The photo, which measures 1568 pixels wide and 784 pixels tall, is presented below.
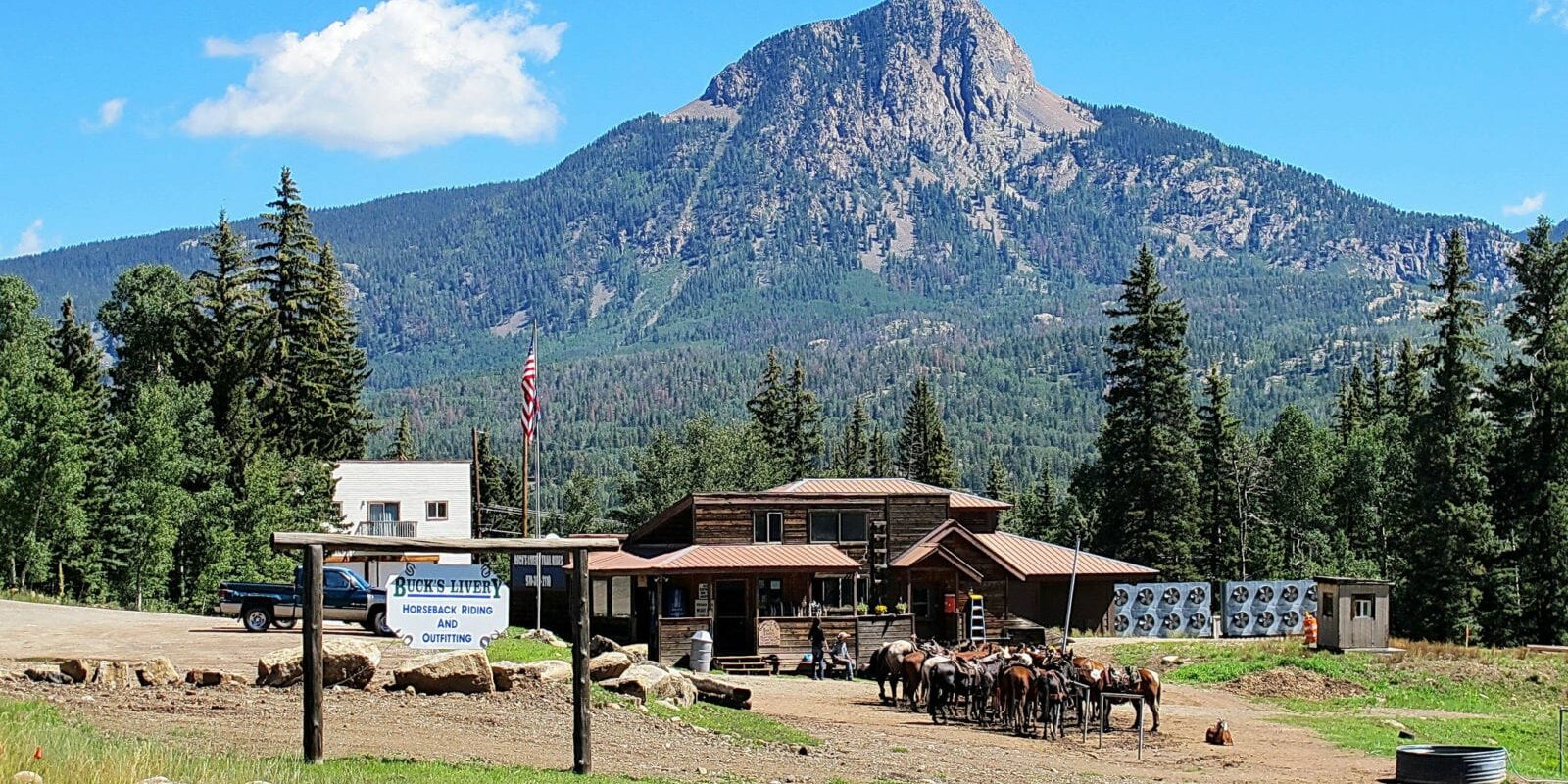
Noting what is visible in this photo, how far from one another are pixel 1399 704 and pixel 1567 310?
2657 centimetres

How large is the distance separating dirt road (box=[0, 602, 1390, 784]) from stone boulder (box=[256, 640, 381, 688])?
1.27 ft

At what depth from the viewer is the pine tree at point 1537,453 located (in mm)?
57688

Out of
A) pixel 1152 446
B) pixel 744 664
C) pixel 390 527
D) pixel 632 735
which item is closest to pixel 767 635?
pixel 744 664

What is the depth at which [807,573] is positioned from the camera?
49.4 metres

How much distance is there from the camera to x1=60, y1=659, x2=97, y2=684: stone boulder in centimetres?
2381

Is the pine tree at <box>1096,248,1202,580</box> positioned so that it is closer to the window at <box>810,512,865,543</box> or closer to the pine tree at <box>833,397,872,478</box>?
the window at <box>810,512,865,543</box>

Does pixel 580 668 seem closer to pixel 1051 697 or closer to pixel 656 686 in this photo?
pixel 656 686

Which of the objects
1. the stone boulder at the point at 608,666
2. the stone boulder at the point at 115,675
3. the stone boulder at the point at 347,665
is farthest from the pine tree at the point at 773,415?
the stone boulder at the point at 115,675

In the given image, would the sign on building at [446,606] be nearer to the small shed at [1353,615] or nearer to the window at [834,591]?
the small shed at [1353,615]

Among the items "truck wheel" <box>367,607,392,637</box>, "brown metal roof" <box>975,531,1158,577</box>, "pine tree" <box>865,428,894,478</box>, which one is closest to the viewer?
"truck wheel" <box>367,607,392,637</box>

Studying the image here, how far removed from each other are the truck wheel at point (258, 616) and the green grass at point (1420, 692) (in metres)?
23.3

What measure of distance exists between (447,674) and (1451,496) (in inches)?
1769

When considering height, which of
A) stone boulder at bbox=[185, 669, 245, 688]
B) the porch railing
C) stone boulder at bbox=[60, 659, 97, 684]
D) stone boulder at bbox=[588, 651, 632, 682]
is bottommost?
stone boulder at bbox=[588, 651, 632, 682]

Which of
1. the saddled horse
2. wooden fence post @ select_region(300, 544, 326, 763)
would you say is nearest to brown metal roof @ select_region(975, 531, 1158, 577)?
the saddled horse
